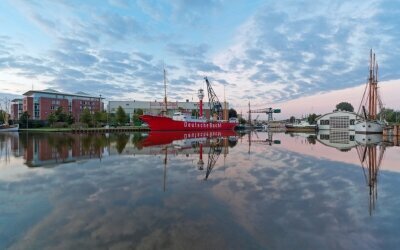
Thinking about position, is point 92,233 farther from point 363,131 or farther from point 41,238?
point 363,131

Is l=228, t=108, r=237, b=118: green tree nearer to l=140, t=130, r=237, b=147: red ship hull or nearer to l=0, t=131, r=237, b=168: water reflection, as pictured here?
l=140, t=130, r=237, b=147: red ship hull

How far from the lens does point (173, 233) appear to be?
552cm

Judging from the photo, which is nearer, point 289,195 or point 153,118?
point 289,195

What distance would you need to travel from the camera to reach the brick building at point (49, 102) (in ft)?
327

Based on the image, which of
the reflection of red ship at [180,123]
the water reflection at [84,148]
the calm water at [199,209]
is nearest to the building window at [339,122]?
the reflection of red ship at [180,123]

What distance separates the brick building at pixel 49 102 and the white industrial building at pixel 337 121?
3394 inches

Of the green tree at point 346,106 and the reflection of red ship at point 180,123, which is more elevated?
the green tree at point 346,106

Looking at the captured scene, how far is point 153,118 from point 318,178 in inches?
1996

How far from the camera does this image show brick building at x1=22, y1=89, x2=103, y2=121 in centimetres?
9969

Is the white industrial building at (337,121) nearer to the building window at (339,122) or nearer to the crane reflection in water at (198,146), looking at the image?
the building window at (339,122)

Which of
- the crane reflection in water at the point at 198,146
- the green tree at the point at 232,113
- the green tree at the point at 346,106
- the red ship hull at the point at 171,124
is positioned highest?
the green tree at the point at 346,106

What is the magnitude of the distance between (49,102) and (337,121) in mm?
98246

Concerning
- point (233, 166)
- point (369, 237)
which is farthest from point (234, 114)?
point (369, 237)

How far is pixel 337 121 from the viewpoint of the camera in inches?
3078
